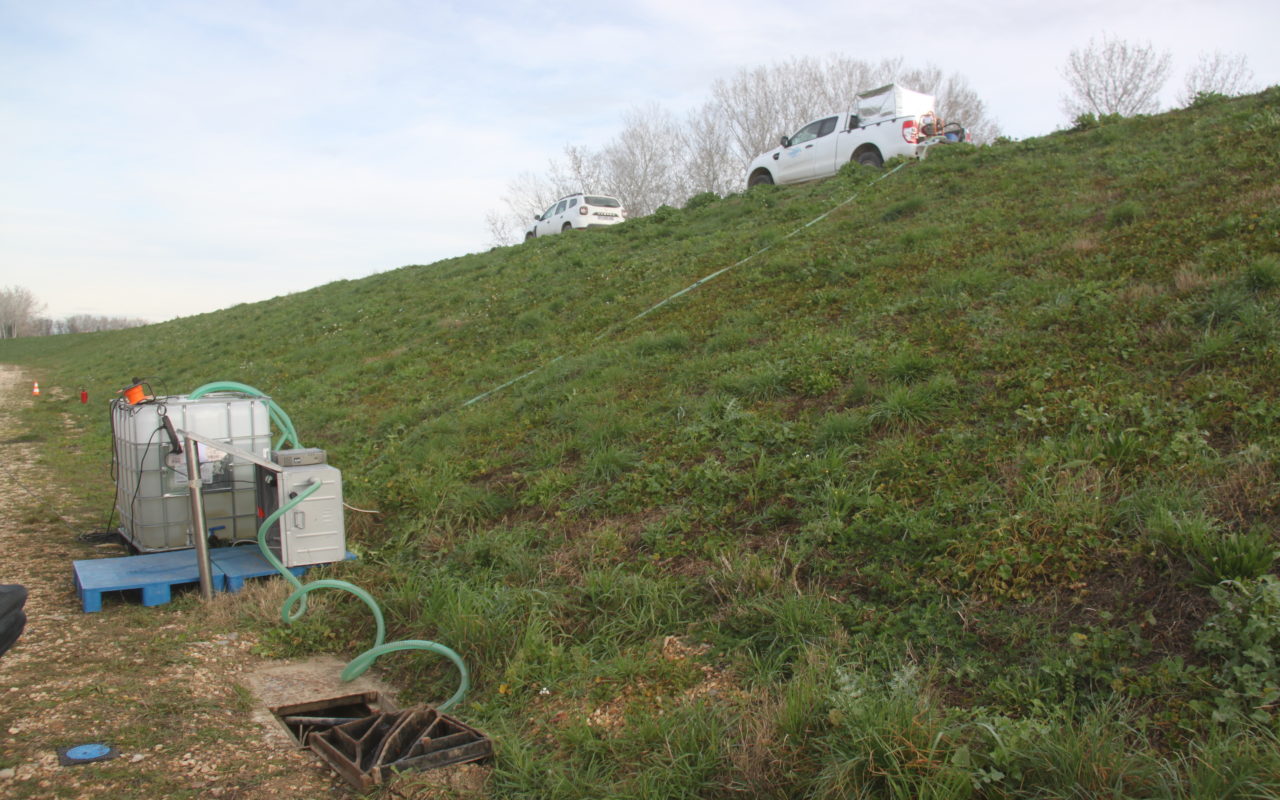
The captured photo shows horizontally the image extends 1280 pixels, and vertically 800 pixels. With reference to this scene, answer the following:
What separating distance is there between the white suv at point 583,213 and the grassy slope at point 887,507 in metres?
12.2

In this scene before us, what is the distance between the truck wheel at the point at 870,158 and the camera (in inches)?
575

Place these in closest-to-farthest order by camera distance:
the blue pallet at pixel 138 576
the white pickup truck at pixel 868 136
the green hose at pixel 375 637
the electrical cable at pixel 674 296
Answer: the green hose at pixel 375 637 → the blue pallet at pixel 138 576 → the electrical cable at pixel 674 296 → the white pickup truck at pixel 868 136

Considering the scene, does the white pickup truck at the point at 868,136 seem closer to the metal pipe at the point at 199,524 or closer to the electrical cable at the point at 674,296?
the electrical cable at the point at 674,296

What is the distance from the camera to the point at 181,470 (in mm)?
5836

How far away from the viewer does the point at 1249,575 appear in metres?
3.11

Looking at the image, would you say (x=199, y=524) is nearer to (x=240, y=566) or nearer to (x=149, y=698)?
(x=240, y=566)

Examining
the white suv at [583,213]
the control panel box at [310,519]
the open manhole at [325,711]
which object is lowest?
the open manhole at [325,711]

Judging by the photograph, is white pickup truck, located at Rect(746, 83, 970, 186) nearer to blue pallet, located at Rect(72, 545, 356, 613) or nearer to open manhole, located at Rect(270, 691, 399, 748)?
blue pallet, located at Rect(72, 545, 356, 613)

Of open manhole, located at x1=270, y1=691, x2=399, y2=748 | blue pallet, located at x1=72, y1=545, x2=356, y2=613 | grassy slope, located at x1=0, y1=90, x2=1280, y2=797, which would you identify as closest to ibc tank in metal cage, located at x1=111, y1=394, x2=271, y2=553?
blue pallet, located at x1=72, y1=545, x2=356, y2=613

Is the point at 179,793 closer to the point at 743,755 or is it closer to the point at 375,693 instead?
the point at 375,693

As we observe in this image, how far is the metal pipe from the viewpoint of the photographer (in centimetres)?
512

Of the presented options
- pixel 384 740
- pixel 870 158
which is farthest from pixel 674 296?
pixel 384 740

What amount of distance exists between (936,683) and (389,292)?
54.8ft

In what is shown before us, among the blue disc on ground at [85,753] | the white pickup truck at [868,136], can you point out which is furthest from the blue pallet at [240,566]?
the white pickup truck at [868,136]
